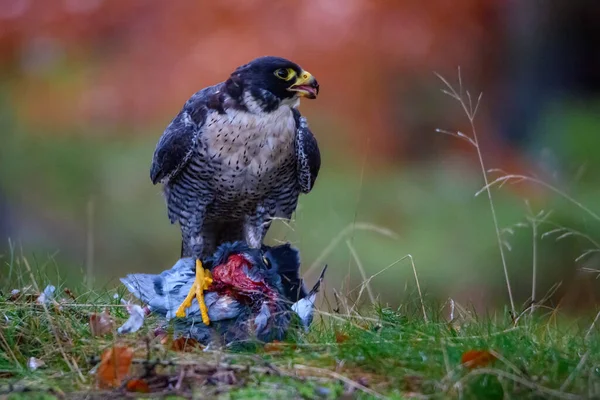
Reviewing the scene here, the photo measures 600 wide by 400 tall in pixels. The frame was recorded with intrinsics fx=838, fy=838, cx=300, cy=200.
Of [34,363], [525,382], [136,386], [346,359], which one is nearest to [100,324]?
[34,363]

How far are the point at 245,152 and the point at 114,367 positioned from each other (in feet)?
5.14

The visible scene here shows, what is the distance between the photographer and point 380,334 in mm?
2611

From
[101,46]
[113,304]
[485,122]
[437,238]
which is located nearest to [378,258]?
[437,238]

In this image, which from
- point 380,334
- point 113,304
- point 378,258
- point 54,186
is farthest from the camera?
point 54,186

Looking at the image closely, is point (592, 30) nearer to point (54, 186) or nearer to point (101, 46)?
point (101, 46)

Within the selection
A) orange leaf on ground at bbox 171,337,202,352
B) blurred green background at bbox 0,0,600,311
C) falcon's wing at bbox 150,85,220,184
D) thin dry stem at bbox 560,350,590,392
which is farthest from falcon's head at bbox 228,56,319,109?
blurred green background at bbox 0,0,600,311

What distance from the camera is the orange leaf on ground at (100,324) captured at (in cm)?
271

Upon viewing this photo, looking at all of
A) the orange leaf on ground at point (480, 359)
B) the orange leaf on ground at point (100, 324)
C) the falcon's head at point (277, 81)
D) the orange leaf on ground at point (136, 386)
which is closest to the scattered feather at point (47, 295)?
the orange leaf on ground at point (100, 324)

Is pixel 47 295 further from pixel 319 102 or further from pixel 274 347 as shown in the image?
pixel 319 102

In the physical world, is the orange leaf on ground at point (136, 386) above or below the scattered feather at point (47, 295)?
above

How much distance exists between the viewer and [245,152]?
12.0ft

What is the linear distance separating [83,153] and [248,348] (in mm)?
7889

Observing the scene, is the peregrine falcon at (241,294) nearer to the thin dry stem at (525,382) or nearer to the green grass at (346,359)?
the green grass at (346,359)

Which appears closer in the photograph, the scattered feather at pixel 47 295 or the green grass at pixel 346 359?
the green grass at pixel 346 359
